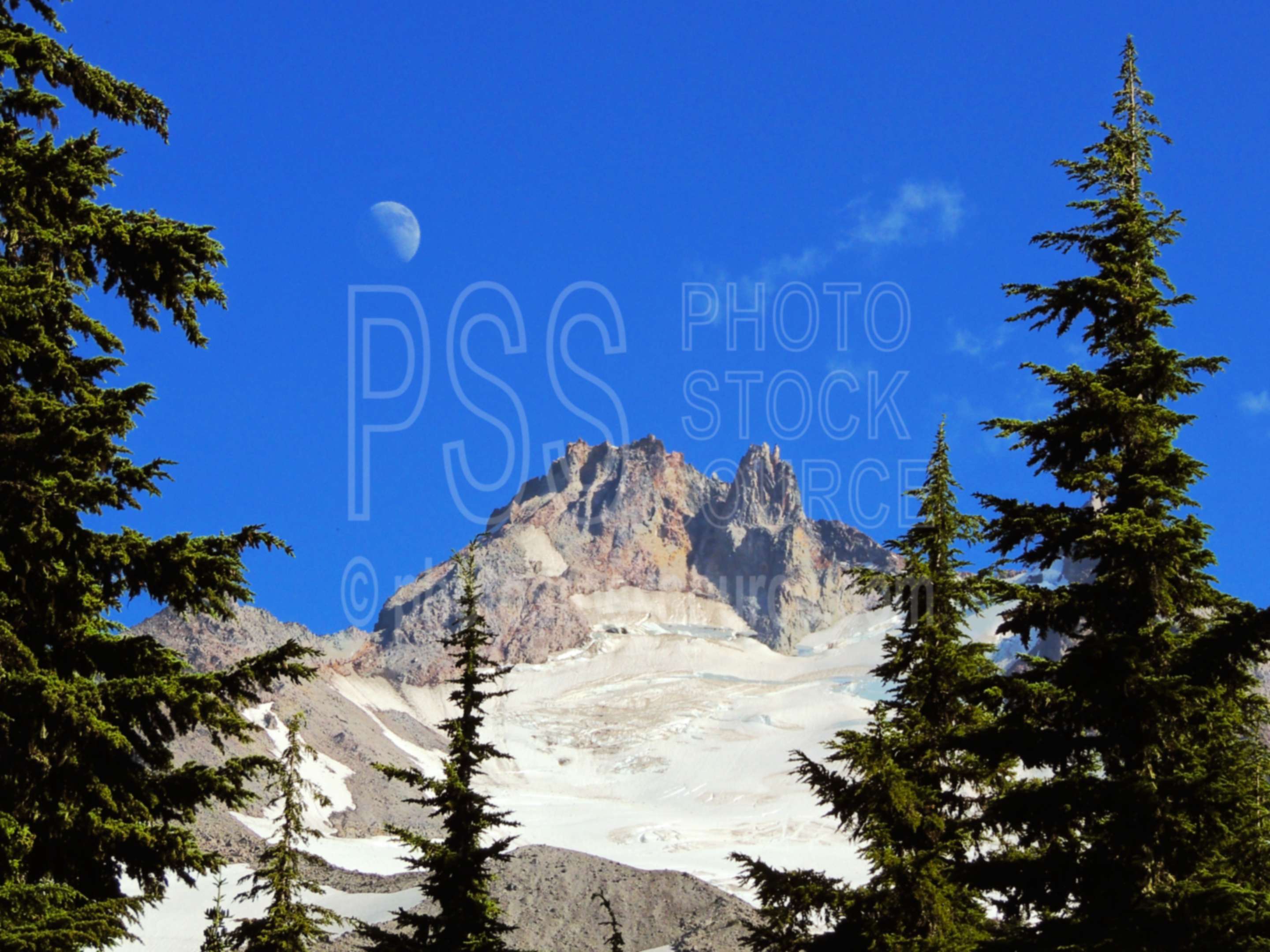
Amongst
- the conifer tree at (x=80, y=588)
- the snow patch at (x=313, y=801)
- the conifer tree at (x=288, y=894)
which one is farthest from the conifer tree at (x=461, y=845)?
the snow patch at (x=313, y=801)

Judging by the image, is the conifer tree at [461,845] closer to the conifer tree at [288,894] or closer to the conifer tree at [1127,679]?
the conifer tree at [288,894]

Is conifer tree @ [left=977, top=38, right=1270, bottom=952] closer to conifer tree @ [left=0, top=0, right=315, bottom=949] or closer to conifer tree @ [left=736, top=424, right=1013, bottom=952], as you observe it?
conifer tree @ [left=736, top=424, right=1013, bottom=952]

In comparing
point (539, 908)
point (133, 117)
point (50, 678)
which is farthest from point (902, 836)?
point (539, 908)

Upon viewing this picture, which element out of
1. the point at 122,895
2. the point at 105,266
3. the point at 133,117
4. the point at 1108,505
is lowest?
the point at 122,895

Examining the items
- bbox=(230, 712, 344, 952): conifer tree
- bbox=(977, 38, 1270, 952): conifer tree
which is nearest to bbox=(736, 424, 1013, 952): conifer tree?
bbox=(977, 38, 1270, 952): conifer tree

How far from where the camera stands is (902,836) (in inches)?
720

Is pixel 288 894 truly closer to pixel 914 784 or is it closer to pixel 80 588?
pixel 914 784

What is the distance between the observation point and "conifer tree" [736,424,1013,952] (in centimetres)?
1727

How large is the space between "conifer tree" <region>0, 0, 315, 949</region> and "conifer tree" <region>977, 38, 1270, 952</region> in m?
7.08

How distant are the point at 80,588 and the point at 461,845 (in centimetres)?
1189

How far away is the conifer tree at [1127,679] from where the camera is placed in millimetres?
10891

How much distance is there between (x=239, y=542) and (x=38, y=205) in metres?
3.50

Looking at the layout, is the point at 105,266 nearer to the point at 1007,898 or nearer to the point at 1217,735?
the point at 1007,898

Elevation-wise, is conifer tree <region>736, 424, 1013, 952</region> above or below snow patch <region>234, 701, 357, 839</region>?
below
